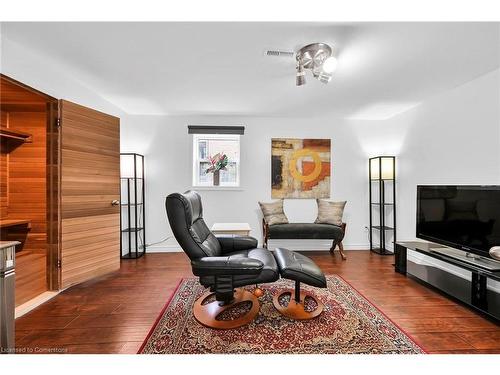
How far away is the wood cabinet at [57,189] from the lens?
2.32 metres

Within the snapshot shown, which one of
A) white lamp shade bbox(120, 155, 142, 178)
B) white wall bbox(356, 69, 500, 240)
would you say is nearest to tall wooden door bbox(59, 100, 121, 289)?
white lamp shade bbox(120, 155, 142, 178)

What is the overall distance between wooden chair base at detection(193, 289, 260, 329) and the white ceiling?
212 centimetres

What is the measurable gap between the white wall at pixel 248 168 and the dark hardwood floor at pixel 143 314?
45.5 inches

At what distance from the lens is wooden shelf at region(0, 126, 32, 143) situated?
236 centimetres

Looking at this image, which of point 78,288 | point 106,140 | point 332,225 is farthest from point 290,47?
point 78,288

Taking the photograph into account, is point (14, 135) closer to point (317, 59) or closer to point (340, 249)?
point (317, 59)

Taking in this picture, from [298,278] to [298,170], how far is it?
244 cm

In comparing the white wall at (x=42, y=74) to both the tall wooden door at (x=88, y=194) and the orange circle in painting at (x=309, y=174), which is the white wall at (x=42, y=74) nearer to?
the tall wooden door at (x=88, y=194)

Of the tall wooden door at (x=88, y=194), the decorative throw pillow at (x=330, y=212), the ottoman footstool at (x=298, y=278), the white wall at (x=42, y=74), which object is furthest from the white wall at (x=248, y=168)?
the ottoman footstool at (x=298, y=278)

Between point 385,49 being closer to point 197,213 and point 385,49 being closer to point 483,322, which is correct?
point 197,213

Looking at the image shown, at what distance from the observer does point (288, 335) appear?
1.63m

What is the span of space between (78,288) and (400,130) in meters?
4.78
